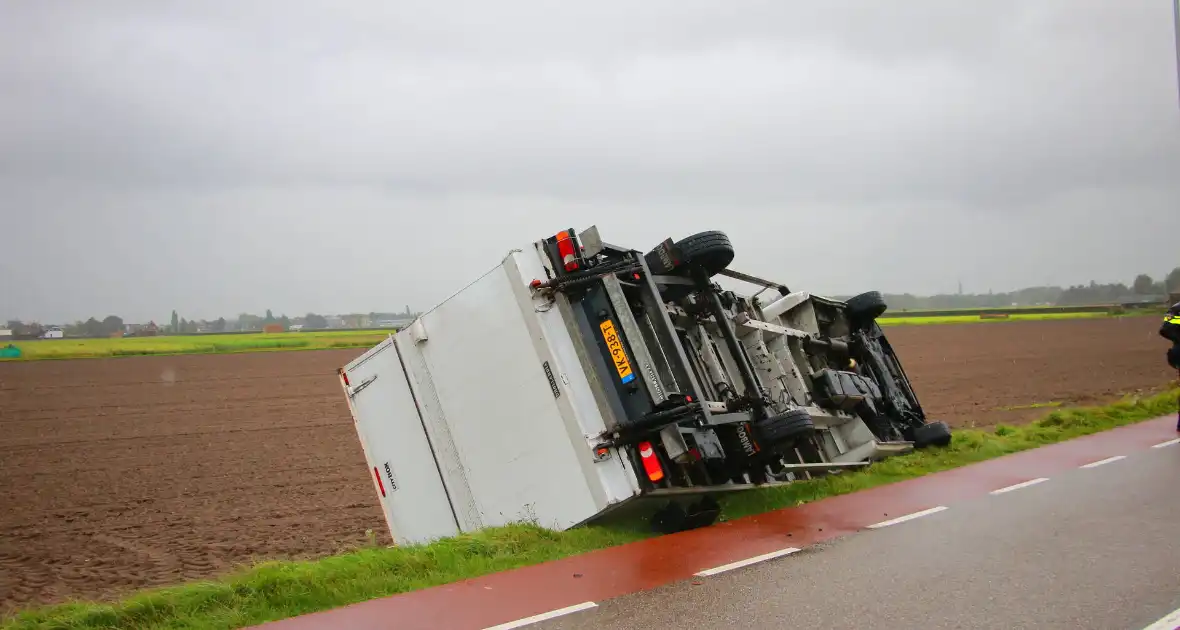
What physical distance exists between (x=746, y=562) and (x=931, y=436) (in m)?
6.21

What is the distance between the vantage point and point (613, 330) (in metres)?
7.18

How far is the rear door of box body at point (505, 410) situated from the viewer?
6.95 m

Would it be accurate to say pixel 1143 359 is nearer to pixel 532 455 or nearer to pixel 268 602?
pixel 532 455

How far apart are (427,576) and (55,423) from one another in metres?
22.3

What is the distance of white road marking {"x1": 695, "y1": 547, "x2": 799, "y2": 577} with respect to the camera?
6.13 meters

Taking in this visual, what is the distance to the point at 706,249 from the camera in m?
7.99

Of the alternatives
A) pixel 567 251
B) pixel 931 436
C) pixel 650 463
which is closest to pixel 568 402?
pixel 650 463

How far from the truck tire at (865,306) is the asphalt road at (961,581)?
474 cm

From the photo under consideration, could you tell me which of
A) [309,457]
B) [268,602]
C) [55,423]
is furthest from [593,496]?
[55,423]

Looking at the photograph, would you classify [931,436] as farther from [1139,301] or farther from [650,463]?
[1139,301]

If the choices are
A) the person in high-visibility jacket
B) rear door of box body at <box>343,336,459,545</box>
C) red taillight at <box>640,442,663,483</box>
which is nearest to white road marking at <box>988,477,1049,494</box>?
red taillight at <box>640,442,663,483</box>

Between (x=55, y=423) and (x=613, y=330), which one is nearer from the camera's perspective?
(x=613, y=330)

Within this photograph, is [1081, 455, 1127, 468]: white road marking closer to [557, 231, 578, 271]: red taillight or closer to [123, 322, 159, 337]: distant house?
[557, 231, 578, 271]: red taillight

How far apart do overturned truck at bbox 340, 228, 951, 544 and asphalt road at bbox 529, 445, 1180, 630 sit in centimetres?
111
